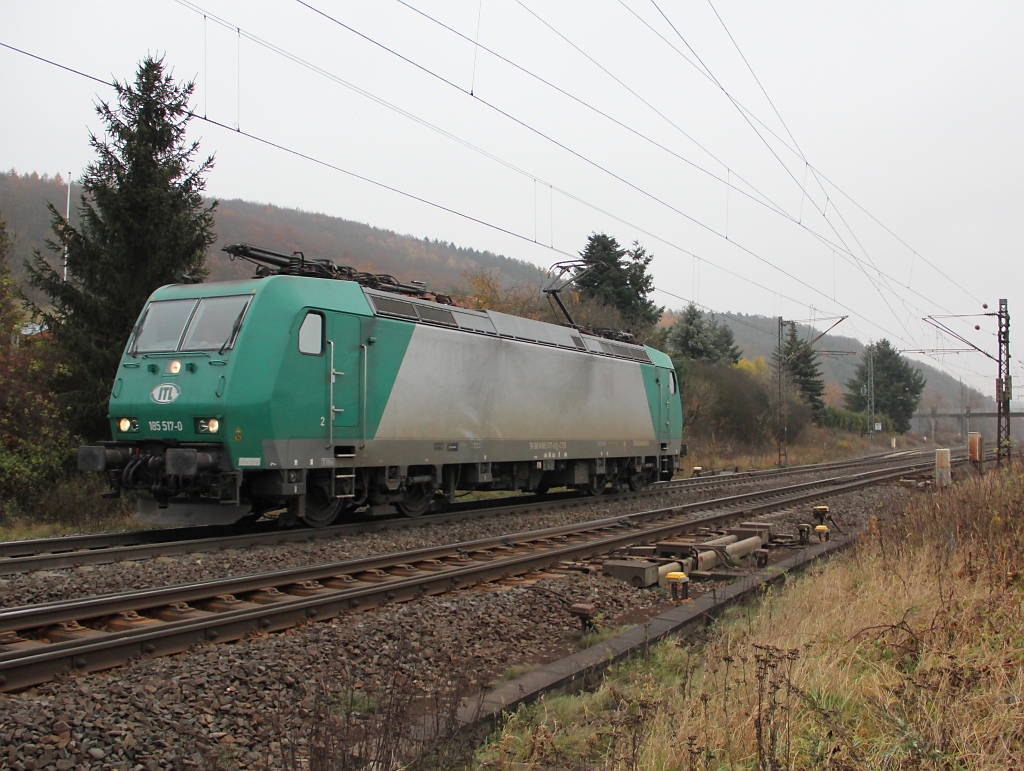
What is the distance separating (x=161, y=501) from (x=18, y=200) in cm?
5238

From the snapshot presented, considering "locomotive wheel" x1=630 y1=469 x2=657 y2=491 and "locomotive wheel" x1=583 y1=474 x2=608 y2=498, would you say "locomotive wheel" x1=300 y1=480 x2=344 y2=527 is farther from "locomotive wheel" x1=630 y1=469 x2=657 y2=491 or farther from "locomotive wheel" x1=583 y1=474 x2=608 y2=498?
"locomotive wheel" x1=630 y1=469 x2=657 y2=491

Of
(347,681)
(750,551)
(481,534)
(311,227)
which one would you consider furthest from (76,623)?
(311,227)

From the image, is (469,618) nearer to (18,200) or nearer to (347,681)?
(347,681)

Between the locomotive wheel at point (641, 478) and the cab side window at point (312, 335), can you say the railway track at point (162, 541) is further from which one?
the locomotive wheel at point (641, 478)

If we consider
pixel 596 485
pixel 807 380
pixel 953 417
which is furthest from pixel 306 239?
pixel 953 417

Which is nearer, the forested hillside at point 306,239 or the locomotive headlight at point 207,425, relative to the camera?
the locomotive headlight at point 207,425

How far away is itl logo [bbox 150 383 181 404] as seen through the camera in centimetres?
1073

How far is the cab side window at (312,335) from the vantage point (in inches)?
433

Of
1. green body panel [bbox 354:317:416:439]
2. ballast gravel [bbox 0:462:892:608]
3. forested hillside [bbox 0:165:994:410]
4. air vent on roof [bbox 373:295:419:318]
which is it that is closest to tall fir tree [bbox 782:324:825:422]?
forested hillside [bbox 0:165:994:410]

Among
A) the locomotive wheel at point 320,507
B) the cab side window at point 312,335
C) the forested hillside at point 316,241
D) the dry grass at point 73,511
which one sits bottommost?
the dry grass at point 73,511

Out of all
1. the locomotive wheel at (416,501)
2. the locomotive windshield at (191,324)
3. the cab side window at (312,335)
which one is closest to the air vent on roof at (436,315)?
the cab side window at (312,335)

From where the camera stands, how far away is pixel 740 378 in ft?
Result: 143

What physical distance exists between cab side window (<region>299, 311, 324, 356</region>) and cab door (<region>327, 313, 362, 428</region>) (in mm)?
143

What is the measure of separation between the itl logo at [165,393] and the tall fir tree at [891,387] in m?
74.4
